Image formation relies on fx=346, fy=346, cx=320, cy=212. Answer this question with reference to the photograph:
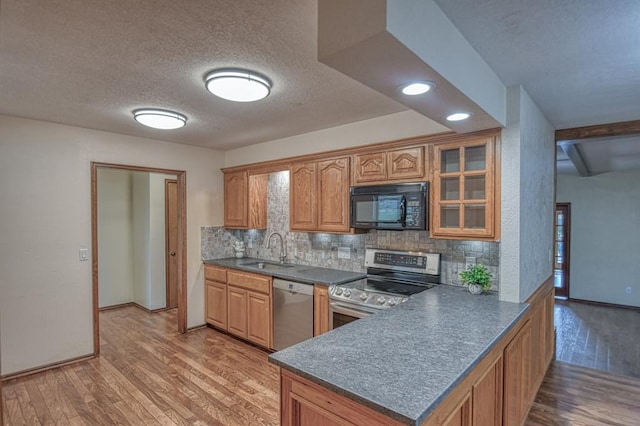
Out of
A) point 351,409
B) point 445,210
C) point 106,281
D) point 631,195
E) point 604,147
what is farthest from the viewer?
point 631,195

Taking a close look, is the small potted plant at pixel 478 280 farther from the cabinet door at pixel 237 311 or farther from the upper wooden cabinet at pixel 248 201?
the upper wooden cabinet at pixel 248 201

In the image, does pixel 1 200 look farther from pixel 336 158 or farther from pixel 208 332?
pixel 336 158

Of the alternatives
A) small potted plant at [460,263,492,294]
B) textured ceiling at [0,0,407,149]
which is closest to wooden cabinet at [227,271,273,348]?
textured ceiling at [0,0,407,149]

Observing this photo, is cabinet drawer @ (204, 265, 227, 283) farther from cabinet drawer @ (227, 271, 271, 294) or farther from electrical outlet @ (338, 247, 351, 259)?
electrical outlet @ (338, 247, 351, 259)

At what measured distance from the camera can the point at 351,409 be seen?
4.30 ft

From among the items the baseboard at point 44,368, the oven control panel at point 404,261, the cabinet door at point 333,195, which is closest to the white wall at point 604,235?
the oven control panel at point 404,261

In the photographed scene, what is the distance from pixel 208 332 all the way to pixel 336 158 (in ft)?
9.29

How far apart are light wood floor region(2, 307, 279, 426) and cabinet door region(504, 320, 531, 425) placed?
1.58m

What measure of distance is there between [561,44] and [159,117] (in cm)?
291

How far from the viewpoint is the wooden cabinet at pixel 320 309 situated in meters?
3.20

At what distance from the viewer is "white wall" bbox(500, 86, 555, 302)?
241cm

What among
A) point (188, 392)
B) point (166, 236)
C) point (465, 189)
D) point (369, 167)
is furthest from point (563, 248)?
point (166, 236)

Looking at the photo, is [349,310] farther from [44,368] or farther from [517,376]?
[44,368]

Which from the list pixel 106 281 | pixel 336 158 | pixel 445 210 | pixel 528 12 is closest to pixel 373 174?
pixel 336 158
